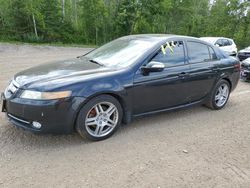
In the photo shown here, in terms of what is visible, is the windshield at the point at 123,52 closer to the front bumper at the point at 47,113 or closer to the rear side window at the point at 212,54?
the front bumper at the point at 47,113

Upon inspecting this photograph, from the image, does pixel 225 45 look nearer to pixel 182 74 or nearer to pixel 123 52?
pixel 182 74

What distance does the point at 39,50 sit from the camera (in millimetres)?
17234

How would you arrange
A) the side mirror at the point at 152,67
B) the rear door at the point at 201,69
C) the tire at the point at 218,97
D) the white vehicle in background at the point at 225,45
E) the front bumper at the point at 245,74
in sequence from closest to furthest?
the side mirror at the point at 152,67, the rear door at the point at 201,69, the tire at the point at 218,97, the front bumper at the point at 245,74, the white vehicle in background at the point at 225,45

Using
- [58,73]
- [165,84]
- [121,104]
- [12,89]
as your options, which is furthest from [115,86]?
[12,89]

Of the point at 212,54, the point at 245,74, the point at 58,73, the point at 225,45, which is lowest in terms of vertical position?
the point at 245,74

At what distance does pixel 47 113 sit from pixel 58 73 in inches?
26.3

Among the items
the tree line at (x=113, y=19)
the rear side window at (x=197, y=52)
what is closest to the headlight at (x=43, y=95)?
the rear side window at (x=197, y=52)

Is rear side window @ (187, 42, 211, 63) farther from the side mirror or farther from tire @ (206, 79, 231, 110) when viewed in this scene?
the side mirror

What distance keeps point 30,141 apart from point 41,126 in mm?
452

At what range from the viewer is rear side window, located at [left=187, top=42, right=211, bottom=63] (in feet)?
16.0

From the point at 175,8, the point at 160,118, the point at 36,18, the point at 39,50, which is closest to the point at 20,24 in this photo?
the point at 36,18

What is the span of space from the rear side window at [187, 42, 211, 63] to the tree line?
18.6m

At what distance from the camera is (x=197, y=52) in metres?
5.00

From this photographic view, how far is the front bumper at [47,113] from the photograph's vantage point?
3400 millimetres
